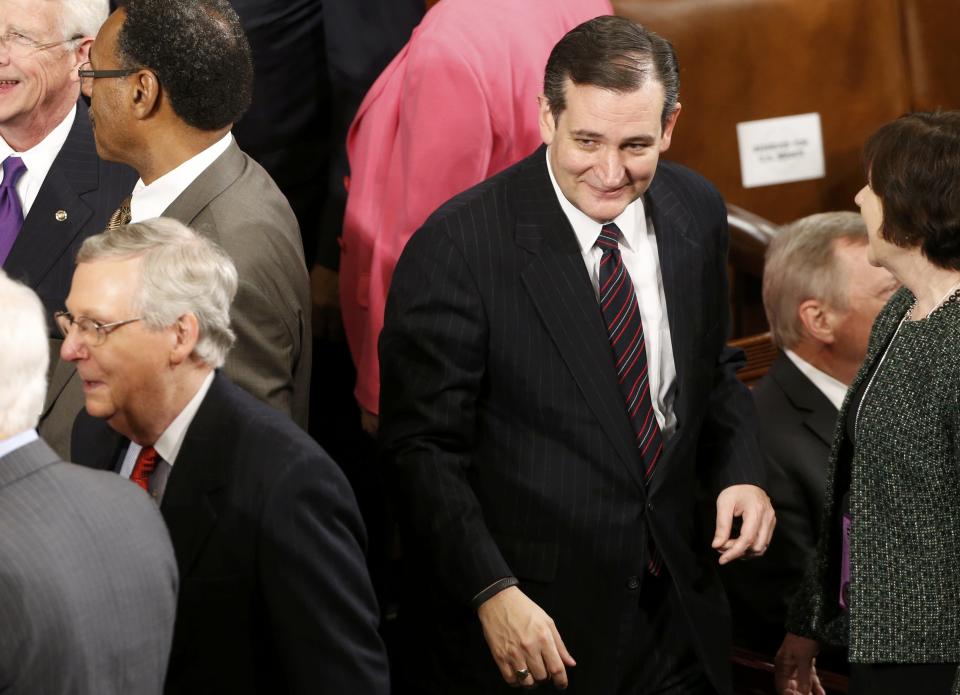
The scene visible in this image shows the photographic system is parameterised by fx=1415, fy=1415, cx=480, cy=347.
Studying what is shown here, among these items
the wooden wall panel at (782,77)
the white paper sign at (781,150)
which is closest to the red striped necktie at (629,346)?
the wooden wall panel at (782,77)

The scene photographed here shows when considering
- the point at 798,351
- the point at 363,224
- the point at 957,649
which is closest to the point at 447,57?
the point at 363,224

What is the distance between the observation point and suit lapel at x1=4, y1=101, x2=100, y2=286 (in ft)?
8.80

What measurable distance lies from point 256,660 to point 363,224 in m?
1.34

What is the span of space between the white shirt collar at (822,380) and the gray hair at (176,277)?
5.34 ft

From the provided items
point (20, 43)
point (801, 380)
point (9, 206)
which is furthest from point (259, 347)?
point (801, 380)

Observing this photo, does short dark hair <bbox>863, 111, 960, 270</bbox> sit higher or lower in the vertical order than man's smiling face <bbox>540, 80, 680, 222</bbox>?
lower

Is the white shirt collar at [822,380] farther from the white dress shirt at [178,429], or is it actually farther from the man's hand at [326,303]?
the white dress shirt at [178,429]

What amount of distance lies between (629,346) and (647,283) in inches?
5.8

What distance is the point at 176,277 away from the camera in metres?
2.08

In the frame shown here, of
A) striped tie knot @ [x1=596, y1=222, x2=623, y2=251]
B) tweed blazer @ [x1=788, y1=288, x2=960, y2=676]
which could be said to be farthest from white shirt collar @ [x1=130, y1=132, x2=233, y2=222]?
tweed blazer @ [x1=788, y1=288, x2=960, y2=676]

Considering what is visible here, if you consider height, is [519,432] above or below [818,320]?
above

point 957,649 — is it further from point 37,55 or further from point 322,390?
point 37,55

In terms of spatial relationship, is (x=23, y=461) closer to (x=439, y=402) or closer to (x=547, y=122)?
(x=439, y=402)

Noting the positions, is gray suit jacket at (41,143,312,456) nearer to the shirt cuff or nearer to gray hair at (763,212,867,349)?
the shirt cuff
